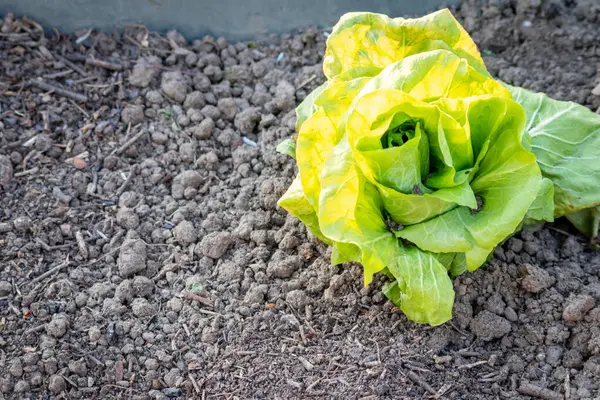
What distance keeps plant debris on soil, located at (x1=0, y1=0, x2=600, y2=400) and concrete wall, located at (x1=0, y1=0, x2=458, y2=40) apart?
0.10m

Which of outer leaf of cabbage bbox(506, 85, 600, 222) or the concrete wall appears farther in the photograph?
the concrete wall

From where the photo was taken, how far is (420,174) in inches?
119

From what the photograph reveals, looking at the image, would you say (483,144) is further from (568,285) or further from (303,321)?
(303,321)

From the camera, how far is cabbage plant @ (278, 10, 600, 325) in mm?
2885

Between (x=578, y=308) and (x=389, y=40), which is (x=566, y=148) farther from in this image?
(x=389, y=40)

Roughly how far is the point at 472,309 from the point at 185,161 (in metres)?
1.71

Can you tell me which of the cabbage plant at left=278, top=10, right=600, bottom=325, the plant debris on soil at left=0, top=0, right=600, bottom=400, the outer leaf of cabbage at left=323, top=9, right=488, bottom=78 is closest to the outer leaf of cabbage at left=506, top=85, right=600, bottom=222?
the cabbage plant at left=278, top=10, right=600, bottom=325

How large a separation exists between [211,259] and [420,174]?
1.12m

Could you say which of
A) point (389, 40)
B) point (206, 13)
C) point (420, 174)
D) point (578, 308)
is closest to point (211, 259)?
point (420, 174)

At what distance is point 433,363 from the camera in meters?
3.09

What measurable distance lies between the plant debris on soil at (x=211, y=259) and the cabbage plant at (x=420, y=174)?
0.91 feet

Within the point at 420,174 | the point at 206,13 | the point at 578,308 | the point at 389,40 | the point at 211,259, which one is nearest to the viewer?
the point at 420,174

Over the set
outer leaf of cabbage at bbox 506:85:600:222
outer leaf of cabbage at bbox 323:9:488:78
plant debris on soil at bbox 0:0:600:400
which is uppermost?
outer leaf of cabbage at bbox 323:9:488:78

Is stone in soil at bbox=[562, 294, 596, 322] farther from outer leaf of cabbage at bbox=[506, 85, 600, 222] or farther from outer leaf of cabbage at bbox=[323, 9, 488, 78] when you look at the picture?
outer leaf of cabbage at bbox=[323, 9, 488, 78]
